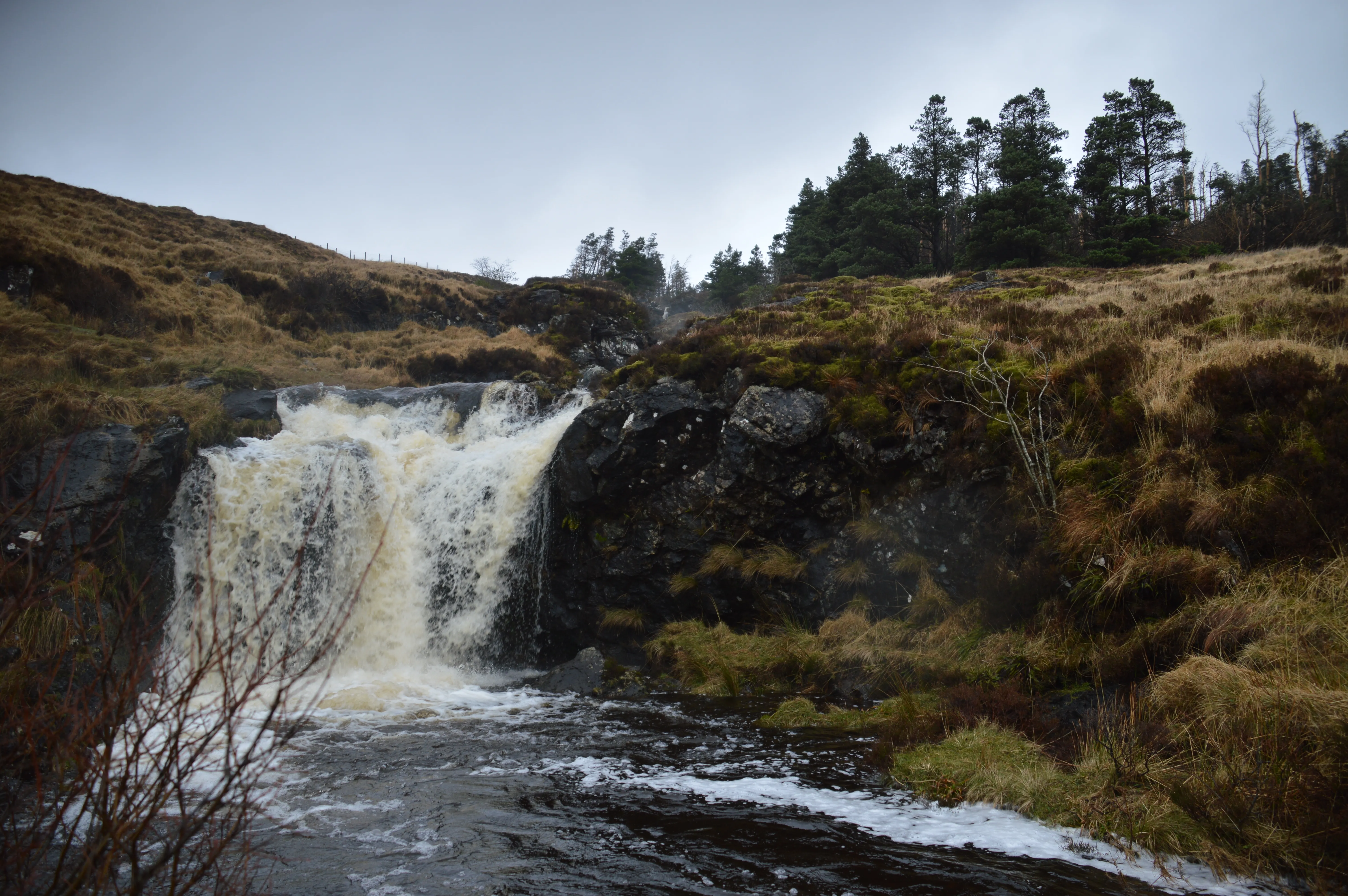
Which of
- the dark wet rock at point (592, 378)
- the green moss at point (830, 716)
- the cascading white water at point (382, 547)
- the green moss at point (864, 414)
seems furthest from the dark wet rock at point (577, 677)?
the dark wet rock at point (592, 378)

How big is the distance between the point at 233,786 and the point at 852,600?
9.79 metres

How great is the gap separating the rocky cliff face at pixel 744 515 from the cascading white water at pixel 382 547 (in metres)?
1.15

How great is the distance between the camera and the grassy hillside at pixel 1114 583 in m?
4.92

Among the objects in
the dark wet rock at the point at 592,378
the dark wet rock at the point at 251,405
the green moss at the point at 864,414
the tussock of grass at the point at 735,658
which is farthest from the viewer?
the dark wet rock at the point at 592,378

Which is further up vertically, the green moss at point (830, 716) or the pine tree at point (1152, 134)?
the pine tree at point (1152, 134)

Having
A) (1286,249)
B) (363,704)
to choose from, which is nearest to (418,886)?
(363,704)

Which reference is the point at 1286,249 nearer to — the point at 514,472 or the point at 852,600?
the point at 852,600

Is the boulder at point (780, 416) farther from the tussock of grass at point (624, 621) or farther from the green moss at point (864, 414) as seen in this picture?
the tussock of grass at point (624, 621)

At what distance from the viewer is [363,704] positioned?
10352 mm

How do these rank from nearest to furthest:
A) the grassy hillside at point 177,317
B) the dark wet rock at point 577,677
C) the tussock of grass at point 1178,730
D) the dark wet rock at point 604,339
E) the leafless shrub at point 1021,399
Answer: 1. the tussock of grass at point 1178,730
2. the leafless shrub at point 1021,399
3. the dark wet rock at point 577,677
4. the grassy hillside at point 177,317
5. the dark wet rock at point 604,339

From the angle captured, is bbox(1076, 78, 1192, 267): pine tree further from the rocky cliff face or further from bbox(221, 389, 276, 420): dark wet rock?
bbox(221, 389, 276, 420): dark wet rock

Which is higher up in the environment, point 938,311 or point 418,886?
point 938,311

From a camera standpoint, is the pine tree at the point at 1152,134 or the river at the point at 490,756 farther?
the pine tree at the point at 1152,134

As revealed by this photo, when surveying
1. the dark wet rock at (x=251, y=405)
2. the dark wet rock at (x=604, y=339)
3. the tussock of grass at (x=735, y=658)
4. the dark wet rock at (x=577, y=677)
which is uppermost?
the dark wet rock at (x=604, y=339)
